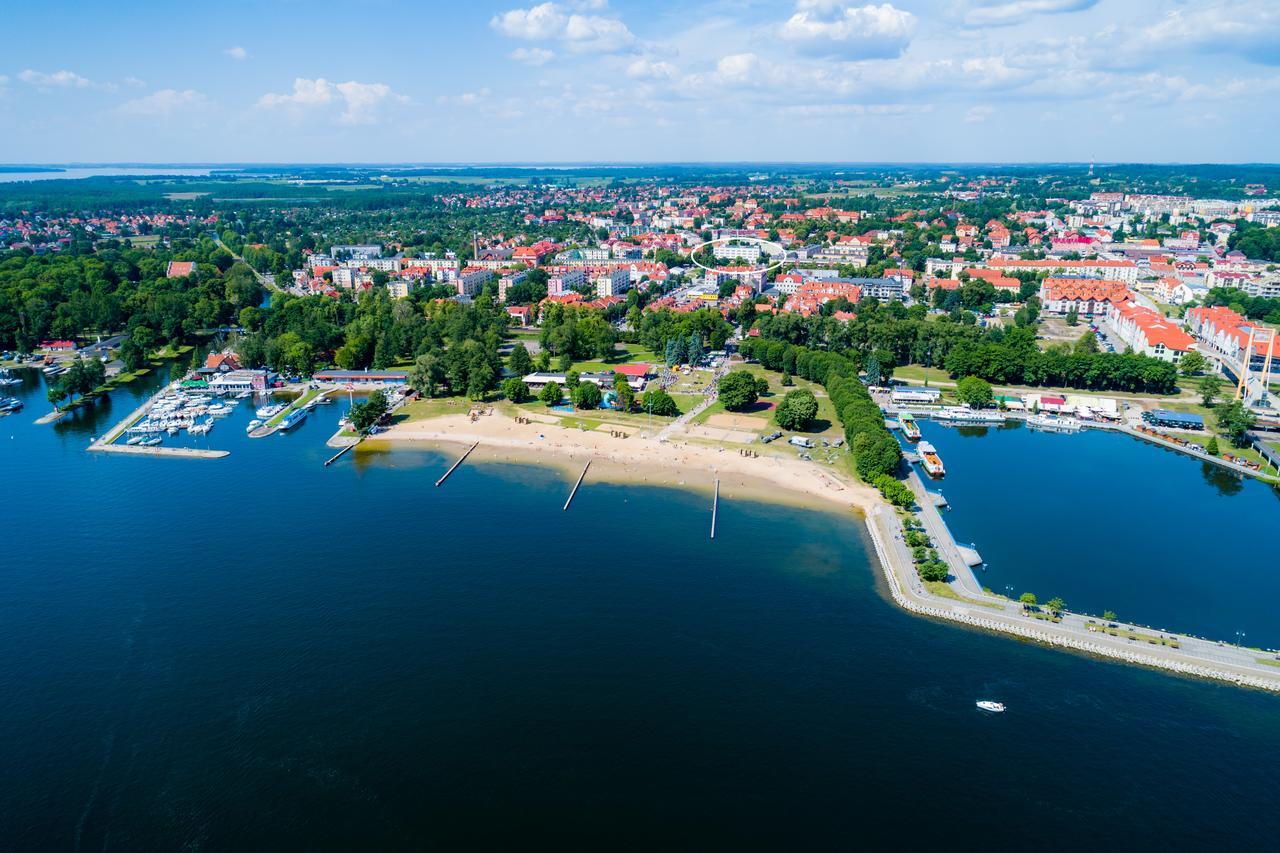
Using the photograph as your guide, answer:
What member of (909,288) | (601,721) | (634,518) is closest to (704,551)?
(634,518)

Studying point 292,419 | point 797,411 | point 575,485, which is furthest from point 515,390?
point 797,411

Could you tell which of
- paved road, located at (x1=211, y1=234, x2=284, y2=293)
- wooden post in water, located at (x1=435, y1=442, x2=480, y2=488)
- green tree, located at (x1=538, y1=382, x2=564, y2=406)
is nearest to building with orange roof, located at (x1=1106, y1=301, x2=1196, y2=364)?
green tree, located at (x1=538, y1=382, x2=564, y2=406)

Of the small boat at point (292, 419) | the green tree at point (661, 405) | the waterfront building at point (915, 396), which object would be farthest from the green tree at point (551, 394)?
the waterfront building at point (915, 396)

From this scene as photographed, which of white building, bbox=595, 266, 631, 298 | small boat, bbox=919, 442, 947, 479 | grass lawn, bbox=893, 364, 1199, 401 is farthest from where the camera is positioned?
white building, bbox=595, 266, 631, 298

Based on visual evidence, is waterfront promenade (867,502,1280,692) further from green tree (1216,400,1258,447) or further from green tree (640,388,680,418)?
green tree (1216,400,1258,447)

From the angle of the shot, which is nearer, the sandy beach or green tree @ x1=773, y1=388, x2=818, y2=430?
the sandy beach

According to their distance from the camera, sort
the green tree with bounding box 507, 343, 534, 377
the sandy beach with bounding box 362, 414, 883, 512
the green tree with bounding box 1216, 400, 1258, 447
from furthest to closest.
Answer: the green tree with bounding box 507, 343, 534, 377, the green tree with bounding box 1216, 400, 1258, 447, the sandy beach with bounding box 362, 414, 883, 512

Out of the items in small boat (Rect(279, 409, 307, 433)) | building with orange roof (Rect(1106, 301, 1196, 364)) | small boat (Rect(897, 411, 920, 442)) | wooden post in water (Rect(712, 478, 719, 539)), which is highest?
building with orange roof (Rect(1106, 301, 1196, 364))

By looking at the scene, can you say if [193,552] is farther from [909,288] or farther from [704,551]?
[909,288]
